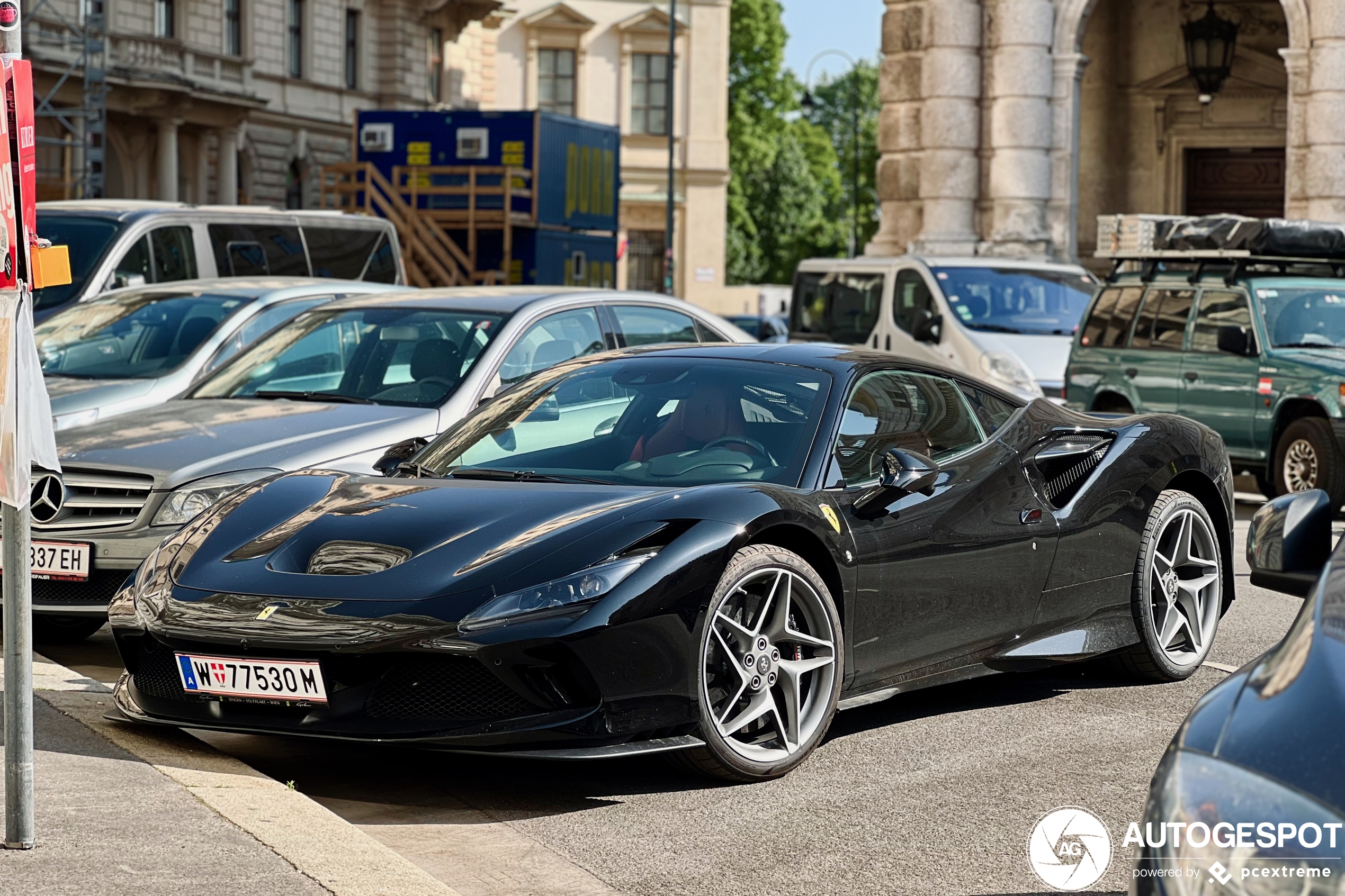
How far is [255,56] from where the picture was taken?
5000cm

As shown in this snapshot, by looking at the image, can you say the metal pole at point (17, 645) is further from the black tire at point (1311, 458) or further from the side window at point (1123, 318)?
the side window at point (1123, 318)

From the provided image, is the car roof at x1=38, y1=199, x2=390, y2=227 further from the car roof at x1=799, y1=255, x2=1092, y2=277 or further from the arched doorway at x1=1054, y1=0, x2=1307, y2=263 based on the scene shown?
the arched doorway at x1=1054, y1=0, x2=1307, y2=263

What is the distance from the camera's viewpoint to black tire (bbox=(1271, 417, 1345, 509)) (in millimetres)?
13891

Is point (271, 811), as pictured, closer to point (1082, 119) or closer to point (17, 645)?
point (17, 645)

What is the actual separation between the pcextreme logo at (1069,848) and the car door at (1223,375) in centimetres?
963

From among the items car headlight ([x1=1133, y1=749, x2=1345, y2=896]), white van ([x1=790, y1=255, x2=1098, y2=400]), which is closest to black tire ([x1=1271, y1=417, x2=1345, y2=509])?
white van ([x1=790, y1=255, x2=1098, y2=400])

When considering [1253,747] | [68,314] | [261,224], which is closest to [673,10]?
[261,224]

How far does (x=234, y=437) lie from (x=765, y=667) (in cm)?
321

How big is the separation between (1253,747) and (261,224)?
14.3 meters

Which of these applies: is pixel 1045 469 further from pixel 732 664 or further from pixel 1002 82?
pixel 1002 82

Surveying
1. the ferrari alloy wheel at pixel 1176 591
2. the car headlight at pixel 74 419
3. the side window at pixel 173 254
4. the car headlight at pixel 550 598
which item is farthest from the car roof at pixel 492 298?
the side window at pixel 173 254


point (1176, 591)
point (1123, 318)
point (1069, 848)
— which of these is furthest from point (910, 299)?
point (1069, 848)

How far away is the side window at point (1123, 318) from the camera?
1585 cm

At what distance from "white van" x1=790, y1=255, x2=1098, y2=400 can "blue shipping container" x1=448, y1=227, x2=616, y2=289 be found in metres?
8.90
